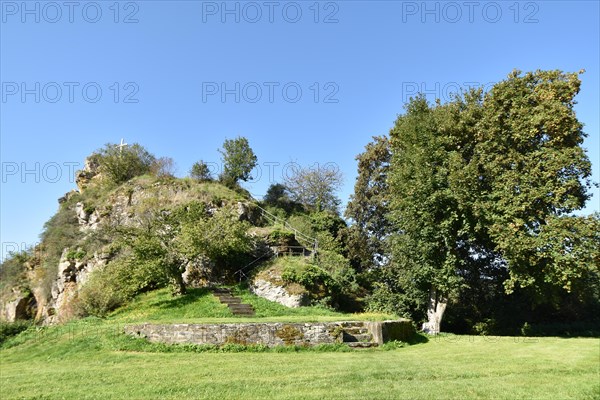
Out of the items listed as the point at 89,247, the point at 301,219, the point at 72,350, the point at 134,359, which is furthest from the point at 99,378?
the point at 301,219

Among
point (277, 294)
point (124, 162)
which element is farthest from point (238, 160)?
point (277, 294)

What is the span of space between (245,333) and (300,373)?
3.75 meters

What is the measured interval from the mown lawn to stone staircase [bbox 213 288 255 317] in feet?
20.6

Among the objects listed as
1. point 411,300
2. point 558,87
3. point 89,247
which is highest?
point 558,87

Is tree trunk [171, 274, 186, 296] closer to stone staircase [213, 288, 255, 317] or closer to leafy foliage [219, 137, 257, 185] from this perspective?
stone staircase [213, 288, 255, 317]

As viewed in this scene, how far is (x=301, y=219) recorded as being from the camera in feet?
99.7

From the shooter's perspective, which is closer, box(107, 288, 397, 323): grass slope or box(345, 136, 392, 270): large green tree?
box(107, 288, 397, 323): grass slope

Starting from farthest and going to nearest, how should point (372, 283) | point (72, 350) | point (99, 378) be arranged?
1. point (372, 283)
2. point (72, 350)
3. point (99, 378)

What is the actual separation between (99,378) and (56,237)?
25.0 metres

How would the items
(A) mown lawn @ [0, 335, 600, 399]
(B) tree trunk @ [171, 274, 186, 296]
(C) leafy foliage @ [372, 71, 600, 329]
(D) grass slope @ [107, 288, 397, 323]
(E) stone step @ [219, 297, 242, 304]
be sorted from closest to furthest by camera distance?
(A) mown lawn @ [0, 335, 600, 399], (C) leafy foliage @ [372, 71, 600, 329], (D) grass slope @ [107, 288, 397, 323], (E) stone step @ [219, 297, 242, 304], (B) tree trunk @ [171, 274, 186, 296]

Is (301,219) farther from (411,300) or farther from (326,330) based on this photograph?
(326,330)

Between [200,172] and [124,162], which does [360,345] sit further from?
[124,162]

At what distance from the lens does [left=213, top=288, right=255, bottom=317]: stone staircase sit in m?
17.0

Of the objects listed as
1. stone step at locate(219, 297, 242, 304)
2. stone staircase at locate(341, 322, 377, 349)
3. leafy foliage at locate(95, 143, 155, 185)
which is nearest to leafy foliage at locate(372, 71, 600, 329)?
stone staircase at locate(341, 322, 377, 349)
